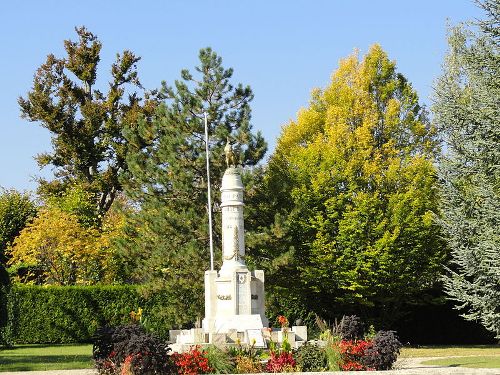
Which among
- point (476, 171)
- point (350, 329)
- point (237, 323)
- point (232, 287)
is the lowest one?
point (350, 329)

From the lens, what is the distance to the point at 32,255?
142ft

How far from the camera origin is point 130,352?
58.2 feet

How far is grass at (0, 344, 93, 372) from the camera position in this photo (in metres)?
23.2

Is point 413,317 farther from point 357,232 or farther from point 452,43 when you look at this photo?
point 452,43

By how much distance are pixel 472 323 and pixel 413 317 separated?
2763 millimetres

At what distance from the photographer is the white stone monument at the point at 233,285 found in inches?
1161

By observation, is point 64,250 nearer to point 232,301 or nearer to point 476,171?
point 232,301

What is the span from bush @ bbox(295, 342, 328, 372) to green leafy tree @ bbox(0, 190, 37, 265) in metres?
31.3

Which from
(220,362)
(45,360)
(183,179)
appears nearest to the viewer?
(220,362)

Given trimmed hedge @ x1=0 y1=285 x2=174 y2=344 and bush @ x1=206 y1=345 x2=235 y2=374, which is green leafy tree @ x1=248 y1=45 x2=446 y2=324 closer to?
trimmed hedge @ x1=0 y1=285 x2=174 y2=344

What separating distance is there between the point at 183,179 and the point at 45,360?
11.9 m

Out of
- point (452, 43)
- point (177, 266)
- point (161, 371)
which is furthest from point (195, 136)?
point (161, 371)

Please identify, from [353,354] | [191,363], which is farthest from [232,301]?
[191,363]

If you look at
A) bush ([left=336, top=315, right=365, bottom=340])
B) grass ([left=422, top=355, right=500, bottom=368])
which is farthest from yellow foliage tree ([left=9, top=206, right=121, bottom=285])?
grass ([left=422, top=355, right=500, bottom=368])
